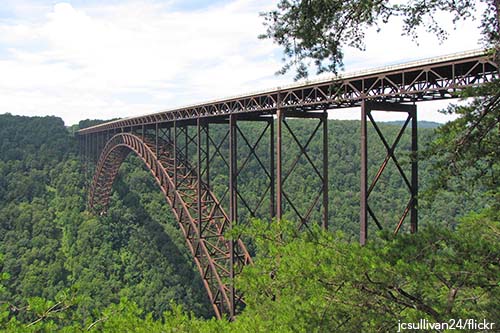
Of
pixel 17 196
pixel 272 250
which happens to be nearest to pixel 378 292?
pixel 272 250

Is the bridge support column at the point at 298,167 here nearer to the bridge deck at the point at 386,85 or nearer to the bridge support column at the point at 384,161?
the bridge deck at the point at 386,85

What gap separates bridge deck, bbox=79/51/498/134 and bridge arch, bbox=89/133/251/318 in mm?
5675

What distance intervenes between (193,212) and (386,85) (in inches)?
930

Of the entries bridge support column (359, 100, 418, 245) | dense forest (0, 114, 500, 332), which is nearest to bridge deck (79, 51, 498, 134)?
bridge support column (359, 100, 418, 245)

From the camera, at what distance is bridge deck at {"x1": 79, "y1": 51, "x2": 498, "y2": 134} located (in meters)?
8.88

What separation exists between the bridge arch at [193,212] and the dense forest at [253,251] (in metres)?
2.20

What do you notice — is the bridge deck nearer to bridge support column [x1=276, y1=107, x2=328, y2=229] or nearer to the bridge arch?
bridge support column [x1=276, y1=107, x2=328, y2=229]

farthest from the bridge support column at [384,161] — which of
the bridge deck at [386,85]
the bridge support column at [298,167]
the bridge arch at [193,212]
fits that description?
the bridge arch at [193,212]

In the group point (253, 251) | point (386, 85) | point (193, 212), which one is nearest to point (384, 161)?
point (386, 85)

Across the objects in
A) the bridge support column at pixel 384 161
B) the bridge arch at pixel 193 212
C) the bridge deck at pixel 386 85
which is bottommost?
the bridge arch at pixel 193 212

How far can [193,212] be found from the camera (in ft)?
106

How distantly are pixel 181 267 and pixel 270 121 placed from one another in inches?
1107

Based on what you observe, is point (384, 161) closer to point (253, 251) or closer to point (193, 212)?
point (193, 212)

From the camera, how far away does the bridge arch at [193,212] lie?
733 inches
